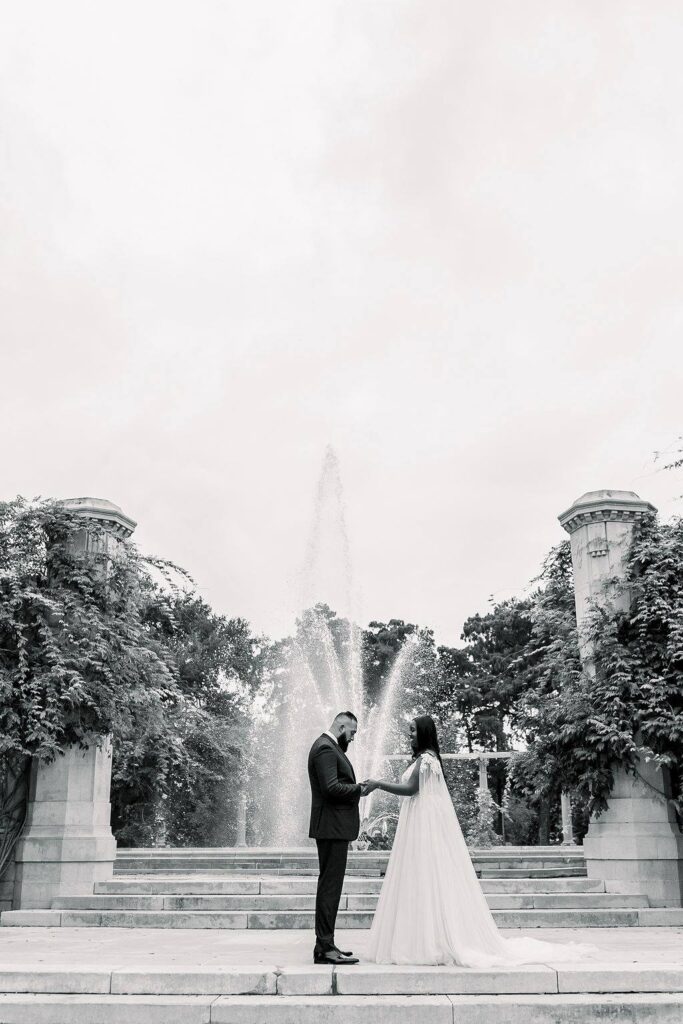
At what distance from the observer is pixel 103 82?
11.2 m

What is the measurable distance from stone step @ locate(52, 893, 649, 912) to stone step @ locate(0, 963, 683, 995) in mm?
3720

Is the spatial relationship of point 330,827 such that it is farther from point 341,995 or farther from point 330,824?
point 341,995

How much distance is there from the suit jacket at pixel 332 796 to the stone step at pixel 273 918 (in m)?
3.40

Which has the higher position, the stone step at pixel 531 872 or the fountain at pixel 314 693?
the fountain at pixel 314 693

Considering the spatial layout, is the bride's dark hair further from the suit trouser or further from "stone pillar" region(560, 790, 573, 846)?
"stone pillar" region(560, 790, 573, 846)

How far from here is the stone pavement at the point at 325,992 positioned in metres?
5.62

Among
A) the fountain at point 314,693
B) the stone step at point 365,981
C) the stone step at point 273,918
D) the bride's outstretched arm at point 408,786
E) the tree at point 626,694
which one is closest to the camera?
the stone step at point 365,981

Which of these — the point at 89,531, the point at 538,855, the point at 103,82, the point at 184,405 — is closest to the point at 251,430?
the point at 184,405

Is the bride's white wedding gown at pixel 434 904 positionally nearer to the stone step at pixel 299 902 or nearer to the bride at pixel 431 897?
the bride at pixel 431 897

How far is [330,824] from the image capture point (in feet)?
20.8

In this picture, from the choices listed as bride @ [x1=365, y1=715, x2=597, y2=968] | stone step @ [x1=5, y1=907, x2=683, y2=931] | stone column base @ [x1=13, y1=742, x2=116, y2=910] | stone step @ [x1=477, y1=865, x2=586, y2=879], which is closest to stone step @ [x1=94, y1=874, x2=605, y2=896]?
stone column base @ [x1=13, y1=742, x2=116, y2=910]

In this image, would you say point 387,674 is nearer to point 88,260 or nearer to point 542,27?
point 88,260

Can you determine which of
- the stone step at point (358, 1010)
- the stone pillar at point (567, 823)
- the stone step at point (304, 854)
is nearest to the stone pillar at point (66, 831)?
the stone step at point (304, 854)

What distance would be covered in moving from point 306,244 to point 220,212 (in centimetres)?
151
